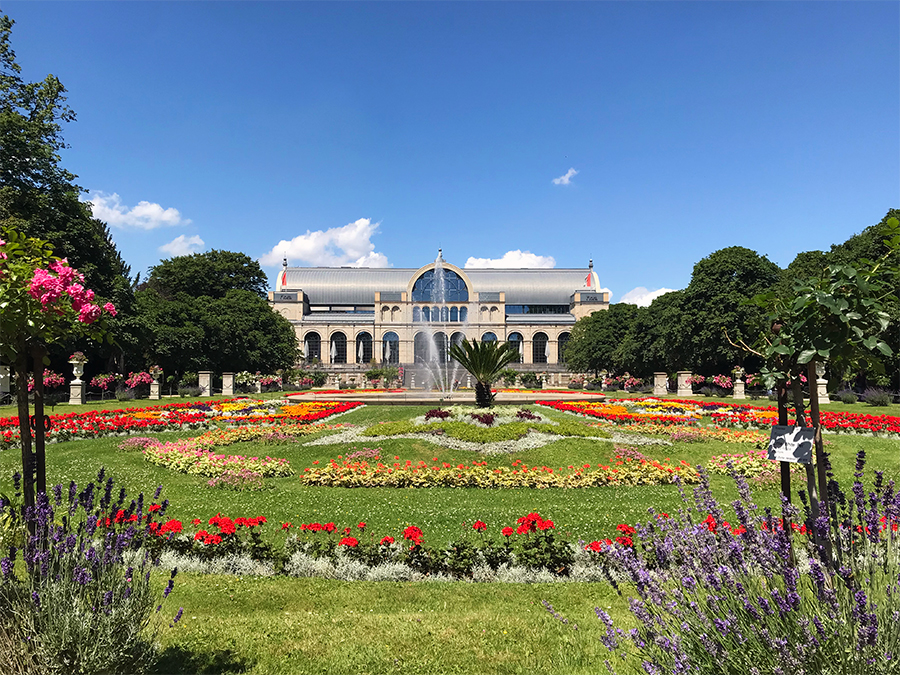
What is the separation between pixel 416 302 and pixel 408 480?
5902 centimetres

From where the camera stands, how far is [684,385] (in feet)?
102

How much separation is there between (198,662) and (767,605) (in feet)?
11.2

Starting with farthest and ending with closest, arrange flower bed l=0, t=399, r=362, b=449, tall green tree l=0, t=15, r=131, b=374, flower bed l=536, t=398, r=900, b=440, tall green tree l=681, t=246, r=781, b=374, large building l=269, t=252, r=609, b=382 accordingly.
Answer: large building l=269, t=252, r=609, b=382 → tall green tree l=681, t=246, r=781, b=374 → tall green tree l=0, t=15, r=131, b=374 → flower bed l=536, t=398, r=900, b=440 → flower bed l=0, t=399, r=362, b=449

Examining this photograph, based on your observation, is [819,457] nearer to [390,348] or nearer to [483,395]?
[483,395]

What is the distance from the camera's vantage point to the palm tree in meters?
16.5

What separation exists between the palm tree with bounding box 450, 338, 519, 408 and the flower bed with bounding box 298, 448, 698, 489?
6676mm

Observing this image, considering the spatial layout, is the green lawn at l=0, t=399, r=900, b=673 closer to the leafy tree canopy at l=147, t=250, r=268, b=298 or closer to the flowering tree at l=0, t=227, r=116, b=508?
the flowering tree at l=0, t=227, r=116, b=508

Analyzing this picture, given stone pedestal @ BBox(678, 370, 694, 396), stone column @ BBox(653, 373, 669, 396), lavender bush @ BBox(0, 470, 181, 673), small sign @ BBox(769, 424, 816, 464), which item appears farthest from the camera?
stone column @ BBox(653, 373, 669, 396)

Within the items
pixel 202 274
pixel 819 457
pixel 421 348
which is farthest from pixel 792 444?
pixel 421 348

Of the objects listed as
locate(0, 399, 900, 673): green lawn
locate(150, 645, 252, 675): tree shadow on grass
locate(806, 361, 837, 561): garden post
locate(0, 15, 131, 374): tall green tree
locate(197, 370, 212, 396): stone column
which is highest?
locate(0, 15, 131, 374): tall green tree

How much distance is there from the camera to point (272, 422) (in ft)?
56.8

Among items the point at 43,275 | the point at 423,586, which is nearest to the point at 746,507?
the point at 423,586

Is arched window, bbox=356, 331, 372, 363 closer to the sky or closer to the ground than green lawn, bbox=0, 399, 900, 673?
closer to the sky

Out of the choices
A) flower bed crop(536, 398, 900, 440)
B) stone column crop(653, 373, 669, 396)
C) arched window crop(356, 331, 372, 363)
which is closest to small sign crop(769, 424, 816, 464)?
flower bed crop(536, 398, 900, 440)
